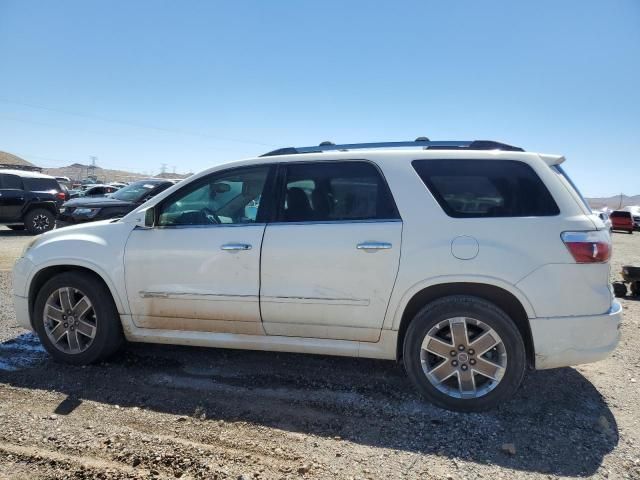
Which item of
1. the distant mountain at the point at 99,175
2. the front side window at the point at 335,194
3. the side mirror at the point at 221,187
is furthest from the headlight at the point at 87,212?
the distant mountain at the point at 99,175

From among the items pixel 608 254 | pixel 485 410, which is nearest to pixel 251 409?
pixel 485 410

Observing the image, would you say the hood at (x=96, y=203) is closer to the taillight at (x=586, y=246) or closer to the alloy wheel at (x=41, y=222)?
the alloy wheel at (x=41, y=222)

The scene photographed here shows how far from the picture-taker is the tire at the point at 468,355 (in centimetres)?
317

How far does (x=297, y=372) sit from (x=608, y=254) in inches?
99.8

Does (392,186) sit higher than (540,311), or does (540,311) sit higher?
(392,186)

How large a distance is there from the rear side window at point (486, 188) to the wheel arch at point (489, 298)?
0.51 m

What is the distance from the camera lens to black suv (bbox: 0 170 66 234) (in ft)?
44.3

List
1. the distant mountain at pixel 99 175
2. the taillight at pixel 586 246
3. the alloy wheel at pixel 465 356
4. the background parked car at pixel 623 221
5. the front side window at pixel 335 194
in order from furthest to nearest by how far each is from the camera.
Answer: the distant mountain at pixel 99 175 < the background parked car at pixel 623 221 < the front side window at pixel 335 194 < the alloy wheel at pixel 465 356 < the taillight at pixel 586 246

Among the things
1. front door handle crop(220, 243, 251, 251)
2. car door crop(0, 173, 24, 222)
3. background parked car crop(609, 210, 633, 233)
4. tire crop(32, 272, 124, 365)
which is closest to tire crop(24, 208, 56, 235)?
car door crop(0, 173, 24, 222)

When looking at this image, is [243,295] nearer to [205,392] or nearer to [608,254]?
[205,392]

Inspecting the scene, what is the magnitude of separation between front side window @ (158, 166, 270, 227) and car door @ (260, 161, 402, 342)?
35 cm

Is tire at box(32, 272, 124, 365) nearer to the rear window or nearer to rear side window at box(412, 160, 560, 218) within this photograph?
rear side window at box(412, 160, 560, 218)

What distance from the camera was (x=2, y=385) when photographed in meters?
3.64

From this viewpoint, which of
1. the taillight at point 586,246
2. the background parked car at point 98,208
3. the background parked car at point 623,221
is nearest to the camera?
the taillight at point 586,246
